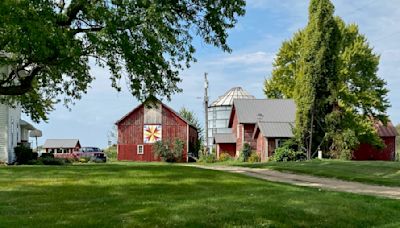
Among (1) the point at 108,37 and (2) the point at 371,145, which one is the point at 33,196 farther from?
(2) the point at 371,145

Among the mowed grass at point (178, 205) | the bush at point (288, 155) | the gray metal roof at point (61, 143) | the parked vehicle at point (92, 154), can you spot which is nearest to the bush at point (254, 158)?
the bush at point (288, 155)

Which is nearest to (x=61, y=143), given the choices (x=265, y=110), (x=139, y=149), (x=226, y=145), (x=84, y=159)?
(x=139, y=149)

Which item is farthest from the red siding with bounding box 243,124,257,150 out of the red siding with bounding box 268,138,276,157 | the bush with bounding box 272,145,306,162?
the bush with bounding box 272,145,306,162

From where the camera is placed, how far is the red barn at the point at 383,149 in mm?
48562

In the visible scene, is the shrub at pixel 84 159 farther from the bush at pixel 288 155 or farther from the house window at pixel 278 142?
the bush at pixel 288 155

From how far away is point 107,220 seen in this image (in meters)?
9.41

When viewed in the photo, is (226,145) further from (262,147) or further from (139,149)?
(262,147)

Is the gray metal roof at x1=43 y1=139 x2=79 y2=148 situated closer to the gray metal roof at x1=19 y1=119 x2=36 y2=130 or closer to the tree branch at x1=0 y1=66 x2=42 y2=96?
the gray metal roof at x1=19 y1=119 x2=36 y2=130

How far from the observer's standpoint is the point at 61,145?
8031 cm

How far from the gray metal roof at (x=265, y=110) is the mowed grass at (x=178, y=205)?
3206cm

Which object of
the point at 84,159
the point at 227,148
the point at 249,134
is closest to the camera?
the point at 249,134

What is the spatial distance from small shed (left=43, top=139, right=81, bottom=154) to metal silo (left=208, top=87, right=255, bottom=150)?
23.7 metres

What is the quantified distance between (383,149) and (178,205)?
42.6 metres

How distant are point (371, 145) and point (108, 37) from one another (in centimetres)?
4035
